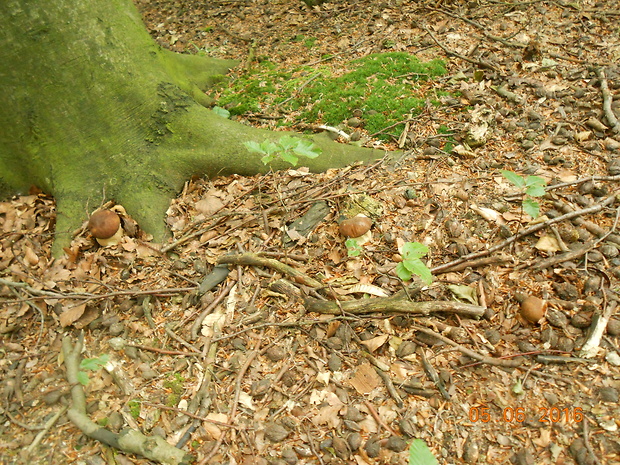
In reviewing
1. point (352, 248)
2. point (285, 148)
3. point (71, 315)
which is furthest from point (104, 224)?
point (352, 248)

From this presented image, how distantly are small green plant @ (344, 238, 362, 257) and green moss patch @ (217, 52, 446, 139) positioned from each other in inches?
68.4

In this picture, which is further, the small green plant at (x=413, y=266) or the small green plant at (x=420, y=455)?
the small green plant at (x=413, y=266)

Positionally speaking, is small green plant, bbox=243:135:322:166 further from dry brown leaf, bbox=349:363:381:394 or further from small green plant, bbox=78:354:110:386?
small green plant, bbox=78:354:110:386

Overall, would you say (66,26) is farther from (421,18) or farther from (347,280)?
(421,18)

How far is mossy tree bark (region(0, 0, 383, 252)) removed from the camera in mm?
3395

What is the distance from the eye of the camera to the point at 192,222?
3760 millimetres

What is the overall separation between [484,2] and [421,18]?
111 centimetres

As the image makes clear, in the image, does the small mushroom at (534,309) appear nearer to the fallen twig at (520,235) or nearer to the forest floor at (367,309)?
the forest floor at (367,309)

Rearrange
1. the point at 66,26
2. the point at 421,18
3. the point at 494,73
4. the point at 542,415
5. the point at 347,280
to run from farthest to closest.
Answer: the point at 421,18 < the point at 494,73 < the point at 66,26 < the point at 347,280 < the point at 542,415

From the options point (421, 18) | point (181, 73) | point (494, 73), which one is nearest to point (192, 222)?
point (181, 73)

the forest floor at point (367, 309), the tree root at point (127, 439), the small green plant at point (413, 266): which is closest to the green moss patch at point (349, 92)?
the forest floor at point (367, 309)

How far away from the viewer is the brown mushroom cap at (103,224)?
341cm
